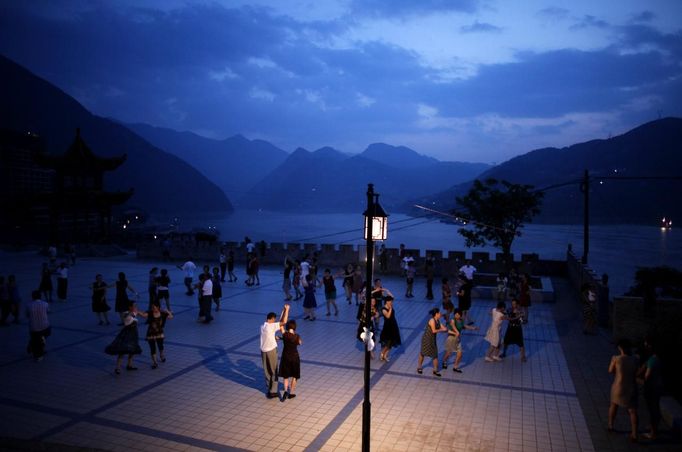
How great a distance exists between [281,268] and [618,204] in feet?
556

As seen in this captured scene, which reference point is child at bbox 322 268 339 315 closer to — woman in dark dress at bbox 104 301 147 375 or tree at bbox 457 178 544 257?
woman in dark dress at bbox 104 301 147 375

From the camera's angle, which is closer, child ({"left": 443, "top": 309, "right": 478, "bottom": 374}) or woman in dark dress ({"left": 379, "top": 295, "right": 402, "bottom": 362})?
child ({"left": 443, "top": 309, "right": 478, "bottom": 374})

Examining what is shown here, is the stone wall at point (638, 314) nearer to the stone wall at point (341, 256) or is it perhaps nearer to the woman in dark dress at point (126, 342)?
the stone wall at point (341, 256)

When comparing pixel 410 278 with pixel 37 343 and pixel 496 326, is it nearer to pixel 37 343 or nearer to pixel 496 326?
pixel 496 326

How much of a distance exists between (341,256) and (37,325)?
19297mm

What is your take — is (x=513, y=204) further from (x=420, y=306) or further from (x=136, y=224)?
(x=136, y=224)

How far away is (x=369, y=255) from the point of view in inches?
273

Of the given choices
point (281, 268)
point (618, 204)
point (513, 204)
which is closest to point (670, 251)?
point (618, 204)

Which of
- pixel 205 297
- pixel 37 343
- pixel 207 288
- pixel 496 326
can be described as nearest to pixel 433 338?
pixel 496 326

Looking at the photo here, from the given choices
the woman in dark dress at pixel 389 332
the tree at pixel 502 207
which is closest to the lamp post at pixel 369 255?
the woman in dark dress at pixel 389 332

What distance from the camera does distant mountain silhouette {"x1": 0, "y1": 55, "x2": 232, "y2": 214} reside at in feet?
419

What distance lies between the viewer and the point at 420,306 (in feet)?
57.9

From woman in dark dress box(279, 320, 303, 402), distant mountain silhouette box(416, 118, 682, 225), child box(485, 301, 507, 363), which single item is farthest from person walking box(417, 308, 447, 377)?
distant mountain silhouette box(416, 118, 682, 225)

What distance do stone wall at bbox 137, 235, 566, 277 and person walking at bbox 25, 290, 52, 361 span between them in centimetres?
1206
